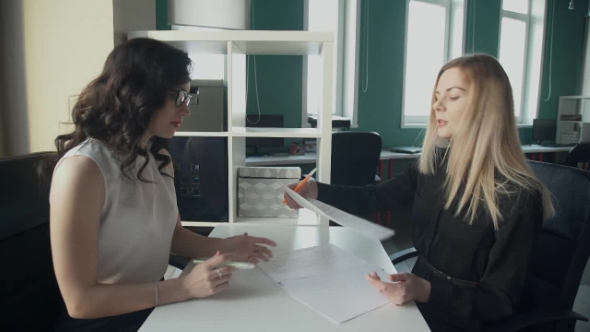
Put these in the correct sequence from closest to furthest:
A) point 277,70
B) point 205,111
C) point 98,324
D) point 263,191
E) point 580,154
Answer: point 98,324
point 205,111
point 263,191
point 277,70
point 580,154

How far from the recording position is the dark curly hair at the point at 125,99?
999mm

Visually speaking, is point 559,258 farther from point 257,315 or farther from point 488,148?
point 257,315

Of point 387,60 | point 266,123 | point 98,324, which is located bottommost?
point 98,324

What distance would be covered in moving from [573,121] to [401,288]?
638 cm

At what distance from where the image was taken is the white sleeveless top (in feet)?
3.22

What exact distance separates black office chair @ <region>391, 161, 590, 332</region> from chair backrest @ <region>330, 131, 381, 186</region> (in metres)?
2.05

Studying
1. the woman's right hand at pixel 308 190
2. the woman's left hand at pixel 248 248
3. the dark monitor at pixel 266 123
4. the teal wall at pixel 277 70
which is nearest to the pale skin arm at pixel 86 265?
the woman's left hand at pixel 248 248

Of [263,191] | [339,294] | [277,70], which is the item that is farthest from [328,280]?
[277,70]

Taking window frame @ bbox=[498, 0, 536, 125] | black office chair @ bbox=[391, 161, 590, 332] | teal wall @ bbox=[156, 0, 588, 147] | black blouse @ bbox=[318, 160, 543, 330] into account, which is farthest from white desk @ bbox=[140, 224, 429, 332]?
window frame @ bbox=[498, 0, 536, 125]

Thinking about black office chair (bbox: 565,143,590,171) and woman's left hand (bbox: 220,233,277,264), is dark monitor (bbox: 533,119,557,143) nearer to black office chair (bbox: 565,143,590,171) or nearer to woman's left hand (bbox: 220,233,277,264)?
black office chair (bbox: 565,143,590,171)

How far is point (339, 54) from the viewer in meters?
4.88

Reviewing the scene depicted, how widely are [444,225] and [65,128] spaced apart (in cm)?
152

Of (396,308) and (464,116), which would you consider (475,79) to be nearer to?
(464,116)

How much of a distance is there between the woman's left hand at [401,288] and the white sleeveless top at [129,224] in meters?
0.58
